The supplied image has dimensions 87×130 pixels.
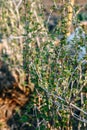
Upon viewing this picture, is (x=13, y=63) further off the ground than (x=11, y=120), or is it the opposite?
(x=13, y=63)

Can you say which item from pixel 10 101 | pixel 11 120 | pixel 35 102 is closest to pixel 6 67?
pixel 10 101

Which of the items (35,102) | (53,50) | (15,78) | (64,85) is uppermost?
(53,50)

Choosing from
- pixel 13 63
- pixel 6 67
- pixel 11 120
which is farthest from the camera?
pixel 6 67

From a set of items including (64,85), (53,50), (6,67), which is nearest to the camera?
(64,85)

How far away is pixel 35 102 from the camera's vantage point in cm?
347

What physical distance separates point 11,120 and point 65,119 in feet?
5.80

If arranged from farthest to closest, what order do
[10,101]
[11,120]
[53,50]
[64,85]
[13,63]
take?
[13,63]
[10,101]
[11,120]
[53,50]
[64,85]

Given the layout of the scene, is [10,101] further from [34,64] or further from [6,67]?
[34,64]

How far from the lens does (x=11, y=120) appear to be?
16.2 feet

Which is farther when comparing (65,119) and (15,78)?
(15,78)

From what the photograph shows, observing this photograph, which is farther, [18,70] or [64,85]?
[18,70]

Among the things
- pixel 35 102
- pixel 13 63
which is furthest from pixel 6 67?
pixel 35 102

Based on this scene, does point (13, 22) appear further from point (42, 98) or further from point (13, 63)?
point (42, 98)

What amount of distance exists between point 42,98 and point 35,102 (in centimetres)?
12
